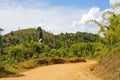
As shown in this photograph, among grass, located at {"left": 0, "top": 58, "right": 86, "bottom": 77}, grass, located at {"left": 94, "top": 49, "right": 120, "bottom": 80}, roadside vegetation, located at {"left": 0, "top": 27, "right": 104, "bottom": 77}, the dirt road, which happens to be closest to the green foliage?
roadside vegetation, located at {"left": 0, "top": 27, "right": 104, "bottom": 77}

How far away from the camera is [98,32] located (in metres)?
28.0

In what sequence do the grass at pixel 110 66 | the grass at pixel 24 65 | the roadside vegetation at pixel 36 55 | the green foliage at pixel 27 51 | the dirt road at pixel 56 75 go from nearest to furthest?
the grass at pixel 110 66, the dirt road at pixel 56 75, the grass at pixel 24 65, the roadside vegetation at pixel 36 55, the green foliage at pixel 27 51

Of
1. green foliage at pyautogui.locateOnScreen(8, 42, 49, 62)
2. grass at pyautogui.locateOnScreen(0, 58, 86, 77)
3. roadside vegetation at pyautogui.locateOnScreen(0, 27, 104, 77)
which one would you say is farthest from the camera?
green foliage at pyautogui.locateOnScreen(8, 42, 49, 62)

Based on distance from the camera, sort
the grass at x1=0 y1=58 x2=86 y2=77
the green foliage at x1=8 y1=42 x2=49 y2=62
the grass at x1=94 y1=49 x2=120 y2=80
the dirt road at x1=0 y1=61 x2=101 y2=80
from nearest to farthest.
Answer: the grass at x1=94 y1=49 x2=120 y2=80 → the dirt road at x1=0 y1=61 x2=101 y2=80 → the grass at x1=0 y1=58 x2=86 y2=77 → the green foliage at x1=8 y1=42 x2=49 y2=62

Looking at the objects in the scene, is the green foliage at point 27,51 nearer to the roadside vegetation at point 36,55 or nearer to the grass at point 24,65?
the roadside vegetation at point 36,55

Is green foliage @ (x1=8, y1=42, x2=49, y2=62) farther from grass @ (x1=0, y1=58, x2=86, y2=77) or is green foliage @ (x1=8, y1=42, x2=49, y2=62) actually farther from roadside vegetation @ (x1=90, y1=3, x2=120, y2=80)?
roadside vegetation @ (x1=90, y1=3, x2=120, y2=80)

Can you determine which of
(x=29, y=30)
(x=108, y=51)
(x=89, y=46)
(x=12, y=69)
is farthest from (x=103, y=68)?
(x=29, y=30)

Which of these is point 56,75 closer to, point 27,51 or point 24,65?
point 24,65

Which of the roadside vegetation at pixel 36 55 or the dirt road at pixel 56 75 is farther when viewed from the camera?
the roadside vegetation at pixel 36 55

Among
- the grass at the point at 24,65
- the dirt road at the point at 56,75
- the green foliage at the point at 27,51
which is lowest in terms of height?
the dirt road at the point at 56,75

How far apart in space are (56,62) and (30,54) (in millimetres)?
11508

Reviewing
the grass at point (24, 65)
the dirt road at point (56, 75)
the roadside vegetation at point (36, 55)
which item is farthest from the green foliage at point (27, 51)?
the dirt road at point (56, 75)

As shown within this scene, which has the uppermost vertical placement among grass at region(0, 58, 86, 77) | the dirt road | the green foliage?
the green foliage

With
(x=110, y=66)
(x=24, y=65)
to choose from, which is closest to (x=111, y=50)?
(x=110, y=66)
